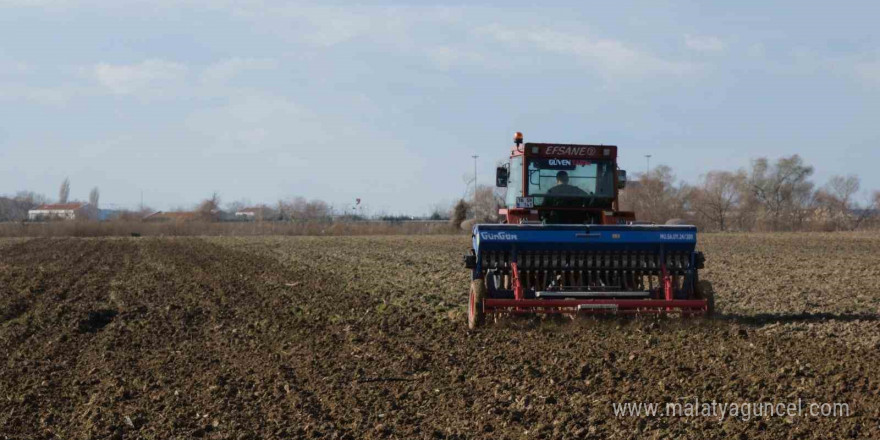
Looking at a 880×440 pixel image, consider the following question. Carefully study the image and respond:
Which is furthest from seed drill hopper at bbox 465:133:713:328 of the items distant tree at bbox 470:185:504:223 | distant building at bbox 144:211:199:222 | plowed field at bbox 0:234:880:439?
distant building at bbox 144:211:199:222

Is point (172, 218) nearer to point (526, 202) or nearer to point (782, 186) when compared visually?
point (782, 186)

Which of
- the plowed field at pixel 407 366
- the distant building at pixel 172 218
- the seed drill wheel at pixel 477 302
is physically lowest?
the plowed field at pixel 407 366

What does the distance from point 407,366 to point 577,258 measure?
144 inches

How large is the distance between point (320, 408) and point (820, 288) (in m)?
12.1

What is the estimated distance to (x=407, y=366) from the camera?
29.3ft

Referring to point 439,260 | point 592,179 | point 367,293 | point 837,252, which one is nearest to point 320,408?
point 592,179

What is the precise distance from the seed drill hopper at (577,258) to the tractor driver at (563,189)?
0.01 m

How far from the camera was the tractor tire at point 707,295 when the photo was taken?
37.1 ft

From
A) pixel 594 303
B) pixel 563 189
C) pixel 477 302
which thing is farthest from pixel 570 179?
pixel 477 302

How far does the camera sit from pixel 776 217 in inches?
2753

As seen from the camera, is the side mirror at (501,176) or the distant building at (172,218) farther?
the distant building at (172,218)

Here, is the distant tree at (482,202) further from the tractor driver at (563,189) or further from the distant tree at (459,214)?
the tractor driver at (563,189)


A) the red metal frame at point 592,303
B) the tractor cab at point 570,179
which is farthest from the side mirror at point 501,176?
the red metal frame at point 592,303

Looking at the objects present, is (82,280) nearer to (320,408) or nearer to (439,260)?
(439,260)
